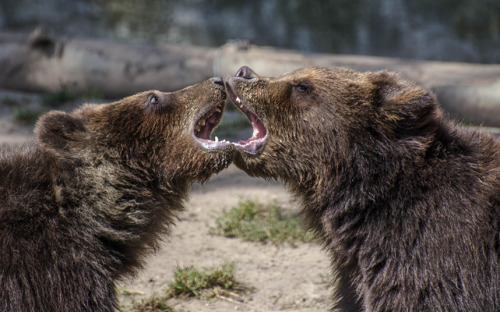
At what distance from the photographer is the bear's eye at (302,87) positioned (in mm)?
4414

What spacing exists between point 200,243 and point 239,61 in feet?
14.1

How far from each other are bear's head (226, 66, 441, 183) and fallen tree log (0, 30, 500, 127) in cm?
452

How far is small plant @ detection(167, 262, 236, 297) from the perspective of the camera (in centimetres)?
515

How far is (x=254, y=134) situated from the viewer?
4.64 meters

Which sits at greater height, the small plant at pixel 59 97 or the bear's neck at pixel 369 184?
the bear's neck at pixel 369 184

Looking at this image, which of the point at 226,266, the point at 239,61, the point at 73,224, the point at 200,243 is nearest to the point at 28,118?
the point at 239,61

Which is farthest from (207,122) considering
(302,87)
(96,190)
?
(96,190)

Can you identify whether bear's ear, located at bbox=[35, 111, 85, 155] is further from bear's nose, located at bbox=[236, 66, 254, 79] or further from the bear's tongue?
bear's nose, located at bbox=[236, 66, 254, 79]

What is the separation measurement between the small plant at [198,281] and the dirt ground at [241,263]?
0.09 meters

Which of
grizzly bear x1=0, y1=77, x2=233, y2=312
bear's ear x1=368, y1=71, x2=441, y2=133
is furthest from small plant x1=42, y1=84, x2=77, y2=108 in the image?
bear's ear x1=368, y1=71, x2=441, y2=133

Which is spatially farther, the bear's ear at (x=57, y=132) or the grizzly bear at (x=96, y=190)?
the bear's ear at (x=57, y=132)

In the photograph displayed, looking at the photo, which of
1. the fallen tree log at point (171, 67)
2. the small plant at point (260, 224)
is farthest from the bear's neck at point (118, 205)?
the fallen tree log at point (171, 67)

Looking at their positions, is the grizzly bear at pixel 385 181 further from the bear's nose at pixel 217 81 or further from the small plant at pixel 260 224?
the small plant at pixel 260 224

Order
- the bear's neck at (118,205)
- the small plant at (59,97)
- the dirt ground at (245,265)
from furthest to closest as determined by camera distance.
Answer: the small plant at (59,97)
the dirt ground at (245,265)
the bear's neck at (118,205)
